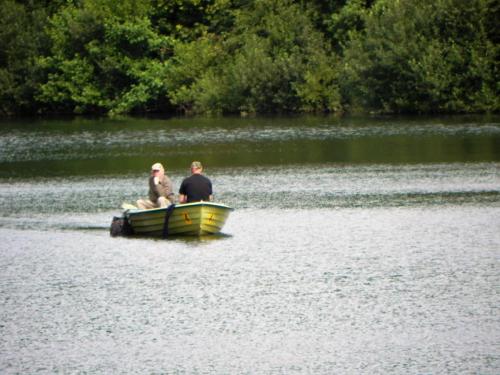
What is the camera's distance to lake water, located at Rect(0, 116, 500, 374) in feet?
50.6

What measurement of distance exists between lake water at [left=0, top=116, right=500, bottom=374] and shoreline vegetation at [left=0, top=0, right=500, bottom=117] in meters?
20.8

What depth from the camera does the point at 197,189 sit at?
85.3 ft

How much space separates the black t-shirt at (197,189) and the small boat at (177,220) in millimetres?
593

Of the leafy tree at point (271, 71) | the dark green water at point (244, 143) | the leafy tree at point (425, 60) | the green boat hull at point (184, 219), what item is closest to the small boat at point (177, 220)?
the green boat hull at point (184, 219)

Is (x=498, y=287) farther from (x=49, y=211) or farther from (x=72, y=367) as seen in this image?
(x=49, y=211)

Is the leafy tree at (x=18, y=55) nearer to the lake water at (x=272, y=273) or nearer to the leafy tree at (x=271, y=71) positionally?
the leafy tree at (x=271, y=71)

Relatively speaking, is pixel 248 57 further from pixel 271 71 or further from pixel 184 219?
pixel 184 219

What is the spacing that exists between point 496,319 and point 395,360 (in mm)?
2424

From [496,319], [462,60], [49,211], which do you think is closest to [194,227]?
[49,211]

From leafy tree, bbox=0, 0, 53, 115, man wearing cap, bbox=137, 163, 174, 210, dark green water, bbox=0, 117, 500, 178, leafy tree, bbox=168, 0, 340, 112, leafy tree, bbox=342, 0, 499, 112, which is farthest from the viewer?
leafy tree, bbox=0, 0, 53, 115

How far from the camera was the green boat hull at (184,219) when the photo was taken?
83.4 ft

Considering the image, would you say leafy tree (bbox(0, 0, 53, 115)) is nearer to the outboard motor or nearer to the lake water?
the lake water

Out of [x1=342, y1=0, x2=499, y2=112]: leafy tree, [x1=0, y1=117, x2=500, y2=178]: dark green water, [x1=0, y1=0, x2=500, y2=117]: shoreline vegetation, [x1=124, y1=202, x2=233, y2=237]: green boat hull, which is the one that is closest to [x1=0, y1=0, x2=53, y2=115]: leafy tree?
[x1=0, y1=0, x2=500, y2=117]: shoreline vegetation

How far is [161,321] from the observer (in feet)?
57.2
